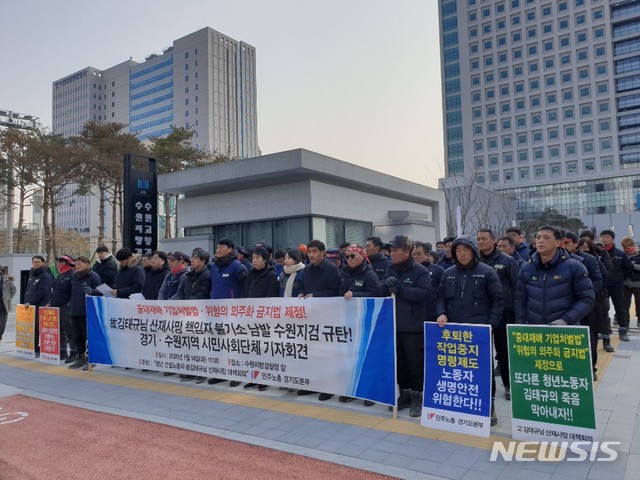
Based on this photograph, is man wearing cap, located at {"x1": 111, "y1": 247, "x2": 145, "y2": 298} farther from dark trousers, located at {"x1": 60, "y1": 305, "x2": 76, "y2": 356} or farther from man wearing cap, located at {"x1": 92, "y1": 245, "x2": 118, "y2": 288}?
dark trousers, located at {"x1": 60, "y1": 305, "x2": 76, "y2": 356}

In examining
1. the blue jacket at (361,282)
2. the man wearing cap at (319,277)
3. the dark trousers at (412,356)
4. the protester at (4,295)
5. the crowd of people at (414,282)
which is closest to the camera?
the crowd of people at (414,282)

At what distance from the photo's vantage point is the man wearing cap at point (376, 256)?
6.78m

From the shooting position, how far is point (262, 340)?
20.0ft

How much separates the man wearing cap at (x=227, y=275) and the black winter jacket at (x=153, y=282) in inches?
59.0

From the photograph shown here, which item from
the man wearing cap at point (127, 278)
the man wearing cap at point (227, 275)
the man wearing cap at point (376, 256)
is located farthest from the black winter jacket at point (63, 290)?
the man wearing cap at point (376, 256)

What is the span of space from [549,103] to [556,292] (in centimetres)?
8418

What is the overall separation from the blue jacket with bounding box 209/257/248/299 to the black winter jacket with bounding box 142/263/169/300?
1519 millimetres

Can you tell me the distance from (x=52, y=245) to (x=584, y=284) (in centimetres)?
2882

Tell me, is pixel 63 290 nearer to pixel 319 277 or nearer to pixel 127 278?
pixel 127 278

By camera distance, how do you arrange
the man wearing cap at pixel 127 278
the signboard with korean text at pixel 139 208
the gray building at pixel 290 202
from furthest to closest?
the gray building at pixel 290 202 < the signboard with korean text at pixel 139 208 < the man wearing cap at pixel 127 278

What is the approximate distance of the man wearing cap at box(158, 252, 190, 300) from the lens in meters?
7.75

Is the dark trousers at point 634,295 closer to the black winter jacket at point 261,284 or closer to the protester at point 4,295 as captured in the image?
the black winter jacket at point 261,284

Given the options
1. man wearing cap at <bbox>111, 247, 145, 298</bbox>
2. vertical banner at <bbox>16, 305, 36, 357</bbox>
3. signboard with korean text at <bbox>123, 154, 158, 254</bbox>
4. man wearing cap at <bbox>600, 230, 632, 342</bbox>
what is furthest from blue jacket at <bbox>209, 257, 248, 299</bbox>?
man wearing cap at <bbox>600, 230, 632, 342</bbox>

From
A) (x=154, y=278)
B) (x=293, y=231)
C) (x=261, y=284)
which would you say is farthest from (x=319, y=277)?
(x=293, y=231)
